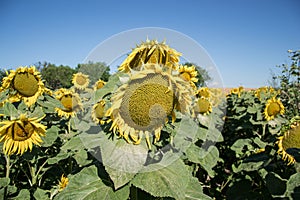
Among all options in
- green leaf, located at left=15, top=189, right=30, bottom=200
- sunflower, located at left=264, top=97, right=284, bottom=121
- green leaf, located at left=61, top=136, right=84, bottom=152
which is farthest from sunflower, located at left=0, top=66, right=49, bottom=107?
sunflower, located at left=264, top=97, right=284, bottom=121

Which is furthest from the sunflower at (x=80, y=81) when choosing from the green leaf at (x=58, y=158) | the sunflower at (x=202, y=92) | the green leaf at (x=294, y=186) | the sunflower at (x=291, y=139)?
the green leaf at (x=294, y=186)

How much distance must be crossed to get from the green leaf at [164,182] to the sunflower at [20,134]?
169 cm

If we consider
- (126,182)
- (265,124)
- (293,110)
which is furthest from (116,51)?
(293,110)

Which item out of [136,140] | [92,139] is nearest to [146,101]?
[136,140]

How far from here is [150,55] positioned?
1335 mm

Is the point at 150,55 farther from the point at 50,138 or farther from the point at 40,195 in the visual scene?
the point at 40,195

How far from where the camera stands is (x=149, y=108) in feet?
4.14

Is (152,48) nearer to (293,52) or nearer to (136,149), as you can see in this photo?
(136,149)

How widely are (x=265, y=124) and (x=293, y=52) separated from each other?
2.63 m

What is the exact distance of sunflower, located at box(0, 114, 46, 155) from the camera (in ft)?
8.32

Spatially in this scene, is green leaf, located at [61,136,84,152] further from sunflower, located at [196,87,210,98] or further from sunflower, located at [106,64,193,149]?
sunflower, located at [196,87,210,98]

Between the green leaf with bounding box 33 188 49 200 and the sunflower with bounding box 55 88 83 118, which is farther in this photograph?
the sunflower with bounding box 55 88 83 118

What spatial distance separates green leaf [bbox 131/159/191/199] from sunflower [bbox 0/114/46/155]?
5.55ft

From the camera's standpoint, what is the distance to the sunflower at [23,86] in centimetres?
310
